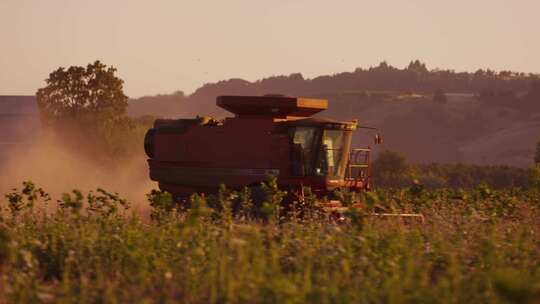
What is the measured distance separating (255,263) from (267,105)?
1064 centimetres

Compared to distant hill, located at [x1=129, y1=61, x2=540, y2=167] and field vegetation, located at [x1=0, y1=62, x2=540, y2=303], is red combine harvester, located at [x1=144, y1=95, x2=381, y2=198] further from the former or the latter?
distant hill, located at [x1=129, y1=61, x2=540, y2=167]

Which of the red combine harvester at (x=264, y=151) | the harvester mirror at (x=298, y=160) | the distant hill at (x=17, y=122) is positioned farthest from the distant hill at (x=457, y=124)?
the harvester mirror at (x=298, y=160)

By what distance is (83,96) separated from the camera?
168 feet

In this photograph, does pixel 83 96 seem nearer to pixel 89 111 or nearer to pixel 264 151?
pixel 89 111

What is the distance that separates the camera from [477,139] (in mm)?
131625

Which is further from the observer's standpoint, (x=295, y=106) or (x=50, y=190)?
(x=50, y=190)

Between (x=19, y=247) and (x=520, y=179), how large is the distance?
167 feet

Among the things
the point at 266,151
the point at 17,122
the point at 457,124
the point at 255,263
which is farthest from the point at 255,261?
the point at 457,124

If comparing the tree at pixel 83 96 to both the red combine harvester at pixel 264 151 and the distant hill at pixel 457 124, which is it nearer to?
the red combine harvester at pixel 264 151

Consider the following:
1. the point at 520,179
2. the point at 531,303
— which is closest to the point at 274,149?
the point at 531,303

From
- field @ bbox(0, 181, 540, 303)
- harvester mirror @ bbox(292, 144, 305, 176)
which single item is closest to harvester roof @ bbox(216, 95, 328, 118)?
harvester mirror @ bbox(292, 144, 305, 176)

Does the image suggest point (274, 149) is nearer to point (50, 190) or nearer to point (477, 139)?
point (50, 190)

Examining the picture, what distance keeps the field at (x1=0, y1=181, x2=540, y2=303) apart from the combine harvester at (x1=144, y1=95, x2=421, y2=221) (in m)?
6.38

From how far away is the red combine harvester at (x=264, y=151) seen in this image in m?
17.6
